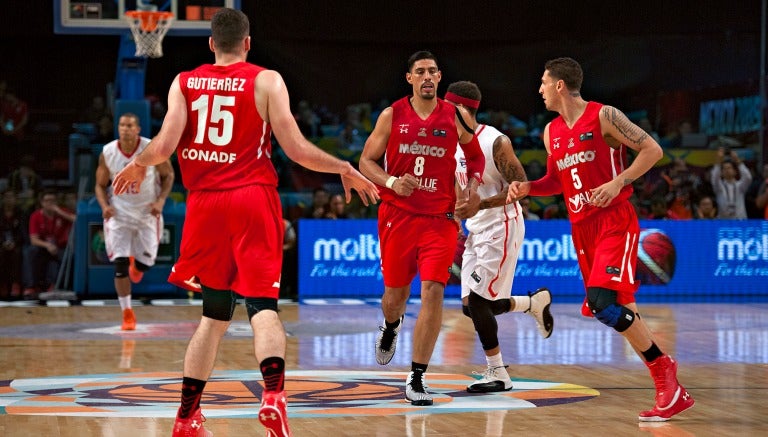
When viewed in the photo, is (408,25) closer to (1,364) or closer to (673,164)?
(673,164)

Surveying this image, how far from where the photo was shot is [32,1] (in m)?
24.3

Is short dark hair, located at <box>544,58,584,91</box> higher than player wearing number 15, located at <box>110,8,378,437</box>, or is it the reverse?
short dark hair, located at <box>544,58,584,91</box>

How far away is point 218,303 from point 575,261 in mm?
11034

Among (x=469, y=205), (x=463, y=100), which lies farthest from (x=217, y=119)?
(x=463, y=100)

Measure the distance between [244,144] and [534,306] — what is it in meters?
4.11

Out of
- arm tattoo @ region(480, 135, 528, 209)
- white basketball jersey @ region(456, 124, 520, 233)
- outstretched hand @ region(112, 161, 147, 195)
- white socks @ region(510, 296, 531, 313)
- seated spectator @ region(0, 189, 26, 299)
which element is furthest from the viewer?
seated spectator @ region(0, 189, 26, 299)

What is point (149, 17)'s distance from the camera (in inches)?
634

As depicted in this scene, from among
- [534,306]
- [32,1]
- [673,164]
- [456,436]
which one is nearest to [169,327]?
[534,306]

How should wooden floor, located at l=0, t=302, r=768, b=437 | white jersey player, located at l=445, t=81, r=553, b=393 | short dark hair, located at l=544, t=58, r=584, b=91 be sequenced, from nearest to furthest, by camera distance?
1. wooden floor, located at l=0, t=302, r=768, b=437
2. short dark hair, located at l=544, t=58, r=584, b=91
3. white jersey player, located at l=445, t=81, r=553, b=393

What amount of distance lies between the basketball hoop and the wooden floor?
3458 millimetres

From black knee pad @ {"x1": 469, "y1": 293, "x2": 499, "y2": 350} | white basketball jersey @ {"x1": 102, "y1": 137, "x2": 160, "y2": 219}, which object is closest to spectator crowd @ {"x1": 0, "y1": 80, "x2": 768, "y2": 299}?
white basketball jersey @ {"x1": 102, "y1": 137, "x2": 160, "y2": 219}

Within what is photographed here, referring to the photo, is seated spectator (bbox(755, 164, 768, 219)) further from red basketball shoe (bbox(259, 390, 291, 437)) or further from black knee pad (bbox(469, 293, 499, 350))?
red basketball shoe (bbox(259, 390, 291, 437))

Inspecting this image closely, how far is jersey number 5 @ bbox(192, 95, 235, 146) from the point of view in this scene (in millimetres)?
5586

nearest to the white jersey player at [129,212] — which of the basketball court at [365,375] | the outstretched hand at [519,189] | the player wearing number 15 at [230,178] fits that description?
the basketball court at [365,375]
